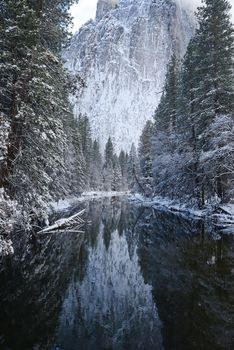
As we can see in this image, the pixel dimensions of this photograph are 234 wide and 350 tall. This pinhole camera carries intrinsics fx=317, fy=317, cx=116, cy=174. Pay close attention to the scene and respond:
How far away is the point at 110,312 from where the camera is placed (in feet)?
30.8

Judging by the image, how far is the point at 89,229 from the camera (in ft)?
82.2

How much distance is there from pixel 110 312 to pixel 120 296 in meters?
1.40

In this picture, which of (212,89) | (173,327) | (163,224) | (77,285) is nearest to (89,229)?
(163,224)

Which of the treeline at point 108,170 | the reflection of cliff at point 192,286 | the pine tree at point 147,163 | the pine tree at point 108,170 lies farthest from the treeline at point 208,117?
the pine tree at point 108,170

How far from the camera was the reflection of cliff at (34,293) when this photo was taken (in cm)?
784

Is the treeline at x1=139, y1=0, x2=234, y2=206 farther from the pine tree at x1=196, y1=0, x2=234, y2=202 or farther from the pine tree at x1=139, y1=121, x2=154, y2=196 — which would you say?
A: the pine tree at x1=139, y1=121, x2=154, y2=196

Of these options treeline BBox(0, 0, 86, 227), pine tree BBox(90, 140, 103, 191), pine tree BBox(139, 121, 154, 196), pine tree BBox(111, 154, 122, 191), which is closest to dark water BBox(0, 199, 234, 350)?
treeline BBox(0, 0, 86, 227)

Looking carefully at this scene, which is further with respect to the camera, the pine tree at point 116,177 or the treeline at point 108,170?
the pine tree at point 116,177

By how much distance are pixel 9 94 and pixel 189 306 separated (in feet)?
34.1

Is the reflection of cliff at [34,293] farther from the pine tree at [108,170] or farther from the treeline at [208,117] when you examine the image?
the pine tree at [108,170]

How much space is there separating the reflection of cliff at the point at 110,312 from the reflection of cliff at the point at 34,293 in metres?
0.46

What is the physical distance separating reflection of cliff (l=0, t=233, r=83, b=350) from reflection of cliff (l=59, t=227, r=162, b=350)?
0.46 meters

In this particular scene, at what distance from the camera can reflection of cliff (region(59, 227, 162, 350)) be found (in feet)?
24.8

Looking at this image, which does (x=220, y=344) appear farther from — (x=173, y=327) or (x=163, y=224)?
(x=163, y=224)
